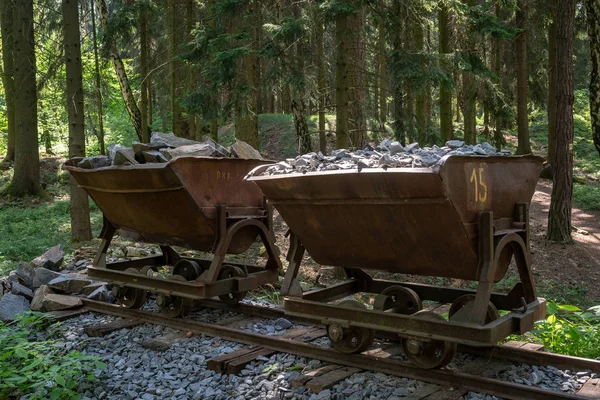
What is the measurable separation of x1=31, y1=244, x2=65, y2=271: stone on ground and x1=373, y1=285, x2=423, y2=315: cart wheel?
5504mm

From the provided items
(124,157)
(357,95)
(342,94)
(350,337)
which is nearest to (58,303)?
(124,157)

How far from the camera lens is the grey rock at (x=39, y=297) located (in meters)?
7.17

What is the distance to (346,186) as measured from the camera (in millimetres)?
4781

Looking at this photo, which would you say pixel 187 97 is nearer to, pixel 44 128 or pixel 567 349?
pixel 567 349

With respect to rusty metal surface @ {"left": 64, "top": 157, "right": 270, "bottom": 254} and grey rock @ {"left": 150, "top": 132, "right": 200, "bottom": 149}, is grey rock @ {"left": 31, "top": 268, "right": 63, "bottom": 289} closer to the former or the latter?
rusty metal surface @ {"left": 64, "top": 157, "right": 270, "bottom": 254}

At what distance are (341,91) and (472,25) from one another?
3914 millimetres

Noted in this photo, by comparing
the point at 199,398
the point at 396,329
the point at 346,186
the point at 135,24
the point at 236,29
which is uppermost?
the point at 135,24

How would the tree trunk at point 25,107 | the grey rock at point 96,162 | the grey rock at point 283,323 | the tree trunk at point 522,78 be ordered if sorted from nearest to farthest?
1. the grey rock at point 283,323
2. the grey rock at point 96,162
3. the tree trunk at point 25,107
4. the tree trunk at point 522,78

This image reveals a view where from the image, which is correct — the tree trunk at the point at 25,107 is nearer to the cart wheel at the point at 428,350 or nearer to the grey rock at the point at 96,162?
the grey rock at the point at 96,162

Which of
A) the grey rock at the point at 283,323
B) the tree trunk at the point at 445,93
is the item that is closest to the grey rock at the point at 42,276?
the grey rock at the point at 283,323

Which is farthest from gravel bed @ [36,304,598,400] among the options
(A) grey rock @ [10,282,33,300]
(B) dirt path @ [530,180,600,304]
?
(B) dirt path @ [530,180,600,304]

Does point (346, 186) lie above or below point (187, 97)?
below

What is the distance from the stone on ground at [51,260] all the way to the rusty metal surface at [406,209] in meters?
4.84

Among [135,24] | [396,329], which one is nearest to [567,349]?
[396,329]
